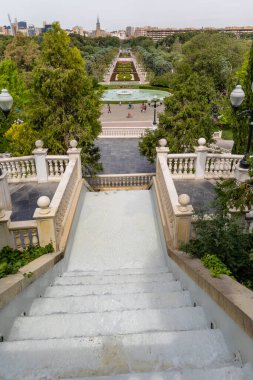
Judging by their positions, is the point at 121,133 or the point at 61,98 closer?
the point at 61,98

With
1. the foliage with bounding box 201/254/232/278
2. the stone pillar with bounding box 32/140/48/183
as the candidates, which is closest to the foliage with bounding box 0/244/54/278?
the foliage with bounding box 201/254/232/278

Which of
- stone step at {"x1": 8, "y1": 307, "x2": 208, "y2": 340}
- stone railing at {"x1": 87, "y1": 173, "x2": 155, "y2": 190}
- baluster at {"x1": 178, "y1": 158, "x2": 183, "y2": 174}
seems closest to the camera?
stone step at {"x1": 8, "y1": 307, "x2": 208, "y2": 340}

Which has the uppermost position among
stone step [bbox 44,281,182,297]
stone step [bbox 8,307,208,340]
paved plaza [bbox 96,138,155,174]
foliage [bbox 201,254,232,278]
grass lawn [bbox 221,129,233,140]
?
foliage [bbox 201,254,232,278]

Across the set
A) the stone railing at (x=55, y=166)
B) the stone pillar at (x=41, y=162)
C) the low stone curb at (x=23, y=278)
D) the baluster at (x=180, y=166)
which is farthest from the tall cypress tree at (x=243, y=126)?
the low stone curb at (x=23, y=278)

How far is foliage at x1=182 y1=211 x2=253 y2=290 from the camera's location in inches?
193

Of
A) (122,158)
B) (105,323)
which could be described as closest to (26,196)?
(105,323)

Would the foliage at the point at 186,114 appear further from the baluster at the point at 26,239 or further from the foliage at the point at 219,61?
the foliage at the point at 219,61

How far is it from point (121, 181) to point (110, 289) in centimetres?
911

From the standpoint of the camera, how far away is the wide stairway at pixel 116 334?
325cm

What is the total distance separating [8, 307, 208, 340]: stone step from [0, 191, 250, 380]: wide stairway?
1cm

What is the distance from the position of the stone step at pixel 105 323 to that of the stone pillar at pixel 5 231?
2115mm

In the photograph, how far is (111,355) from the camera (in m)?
3.46

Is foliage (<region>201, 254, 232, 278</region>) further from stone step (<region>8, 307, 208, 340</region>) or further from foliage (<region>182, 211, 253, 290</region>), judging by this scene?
Result: stone step (<region>8, 307, 208, 340</region>)

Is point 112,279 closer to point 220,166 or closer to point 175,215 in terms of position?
point 175,215
